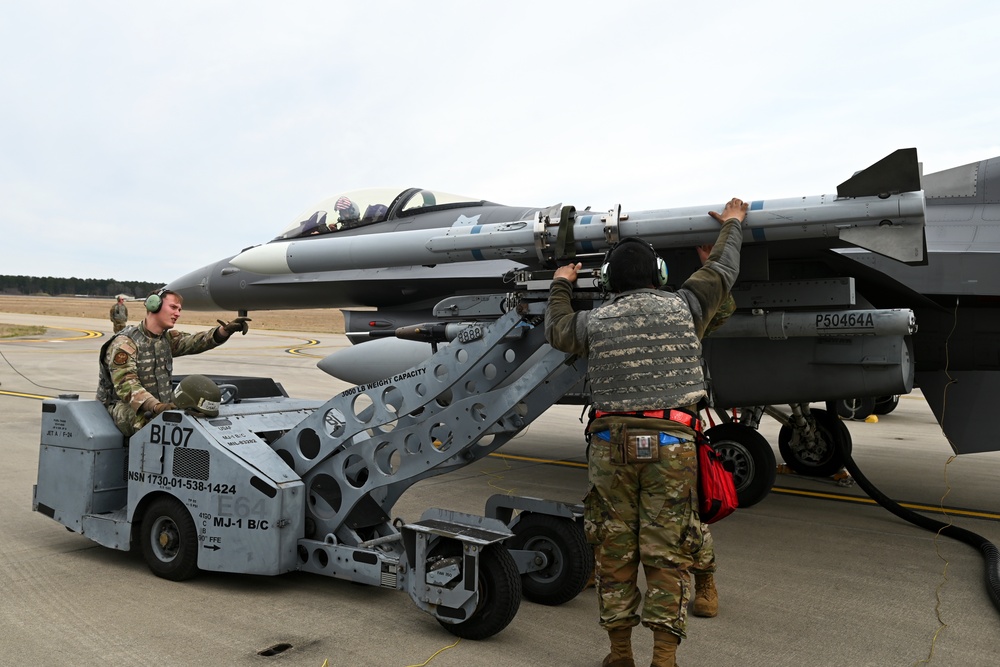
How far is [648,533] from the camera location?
10.8ft

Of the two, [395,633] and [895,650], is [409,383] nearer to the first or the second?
[395,633]

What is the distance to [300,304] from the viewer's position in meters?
10.4

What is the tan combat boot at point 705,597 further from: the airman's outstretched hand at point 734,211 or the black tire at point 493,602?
the airman's outstretched hand at point 734,211

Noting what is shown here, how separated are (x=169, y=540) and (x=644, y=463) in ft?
10.1

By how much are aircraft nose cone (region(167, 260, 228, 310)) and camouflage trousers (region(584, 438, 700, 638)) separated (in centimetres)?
886

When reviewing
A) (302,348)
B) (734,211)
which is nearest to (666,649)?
(734,211)

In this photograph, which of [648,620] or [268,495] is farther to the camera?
[268,495]

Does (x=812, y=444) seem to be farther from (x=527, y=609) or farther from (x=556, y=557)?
(x=527, y=609)

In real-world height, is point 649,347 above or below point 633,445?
above

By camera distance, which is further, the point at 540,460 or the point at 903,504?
the point at 540,460

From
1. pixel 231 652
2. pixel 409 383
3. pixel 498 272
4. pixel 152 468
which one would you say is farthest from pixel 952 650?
pixel 498 272

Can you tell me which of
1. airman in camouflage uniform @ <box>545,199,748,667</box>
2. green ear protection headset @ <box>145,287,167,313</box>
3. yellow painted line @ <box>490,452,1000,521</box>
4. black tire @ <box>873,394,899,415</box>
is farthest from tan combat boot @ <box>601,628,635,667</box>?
black tire @ <box>873,394,899,415</box>

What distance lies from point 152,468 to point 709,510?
133 inches

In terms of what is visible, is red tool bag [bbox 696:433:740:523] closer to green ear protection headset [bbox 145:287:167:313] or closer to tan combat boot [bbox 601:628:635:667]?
tan combat boot [bbox 601:628:635:667]
